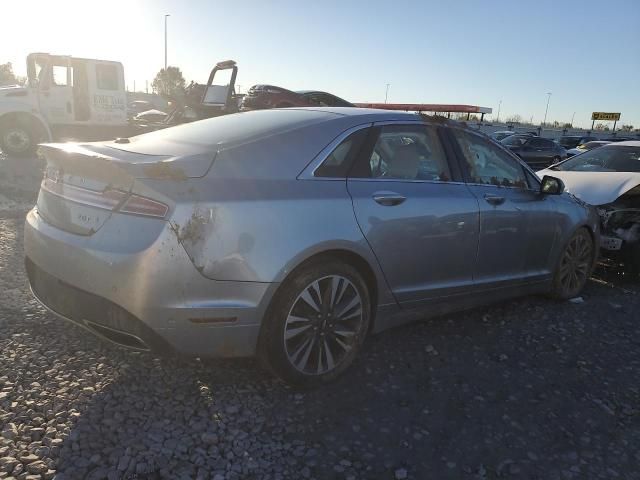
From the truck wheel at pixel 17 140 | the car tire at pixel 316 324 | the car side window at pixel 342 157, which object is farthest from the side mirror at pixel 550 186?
the truck wheel at pixel 17 140

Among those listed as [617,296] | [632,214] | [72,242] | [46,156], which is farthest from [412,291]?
[632,214]

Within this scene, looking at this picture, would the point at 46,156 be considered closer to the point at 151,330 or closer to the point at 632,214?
the point at 151,330

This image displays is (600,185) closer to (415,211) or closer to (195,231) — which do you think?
(415,211)

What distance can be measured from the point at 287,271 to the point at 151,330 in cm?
72

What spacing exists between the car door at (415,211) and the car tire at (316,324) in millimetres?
293

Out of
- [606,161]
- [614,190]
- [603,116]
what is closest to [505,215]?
[614,190]

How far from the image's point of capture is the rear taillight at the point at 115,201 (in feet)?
8.10

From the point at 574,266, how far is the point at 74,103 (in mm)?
12271

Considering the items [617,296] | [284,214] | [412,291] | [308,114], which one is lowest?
[617,296]

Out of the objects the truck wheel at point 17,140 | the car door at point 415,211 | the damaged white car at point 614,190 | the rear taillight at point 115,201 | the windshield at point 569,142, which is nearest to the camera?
the rear taillight at point 115,201

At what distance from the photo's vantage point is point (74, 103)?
12969 mm

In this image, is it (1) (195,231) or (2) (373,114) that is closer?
(1) (195,231)

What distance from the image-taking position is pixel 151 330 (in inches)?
99.3

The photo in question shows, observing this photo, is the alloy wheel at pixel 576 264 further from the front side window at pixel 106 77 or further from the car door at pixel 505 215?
the front side window at pixel 106 77
